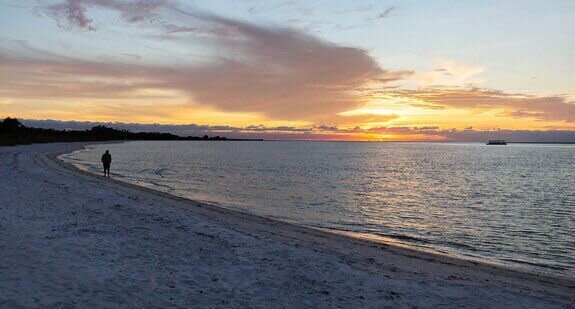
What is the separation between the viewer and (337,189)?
42.9 meters

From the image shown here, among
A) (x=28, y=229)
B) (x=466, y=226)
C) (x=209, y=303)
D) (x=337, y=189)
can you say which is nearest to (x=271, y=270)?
(x=209, y=303)

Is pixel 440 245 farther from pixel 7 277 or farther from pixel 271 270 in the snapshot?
pixel 7 277

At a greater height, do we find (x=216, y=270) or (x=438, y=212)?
(x=216, y=270)

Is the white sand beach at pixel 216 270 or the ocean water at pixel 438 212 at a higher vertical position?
the white sand beach at pixel 216 270

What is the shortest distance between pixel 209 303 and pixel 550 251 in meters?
16.4

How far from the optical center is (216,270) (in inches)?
431

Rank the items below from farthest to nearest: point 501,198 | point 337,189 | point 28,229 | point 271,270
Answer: point 337,189 < point 501,198 < point 28,229 < point 271,270

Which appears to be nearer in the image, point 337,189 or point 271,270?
point 271,270

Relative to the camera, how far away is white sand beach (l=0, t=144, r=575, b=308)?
8867 mm

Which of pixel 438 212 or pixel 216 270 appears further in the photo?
pixel 438 212

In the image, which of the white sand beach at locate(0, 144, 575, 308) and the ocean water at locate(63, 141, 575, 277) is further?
the ocean water at locate(63, 141, 575, 277)

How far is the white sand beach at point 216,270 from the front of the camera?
29.1ft

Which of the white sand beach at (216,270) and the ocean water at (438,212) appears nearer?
the white sand beach at (216,270)

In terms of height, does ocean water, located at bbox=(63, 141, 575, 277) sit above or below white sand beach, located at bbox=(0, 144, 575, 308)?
below
